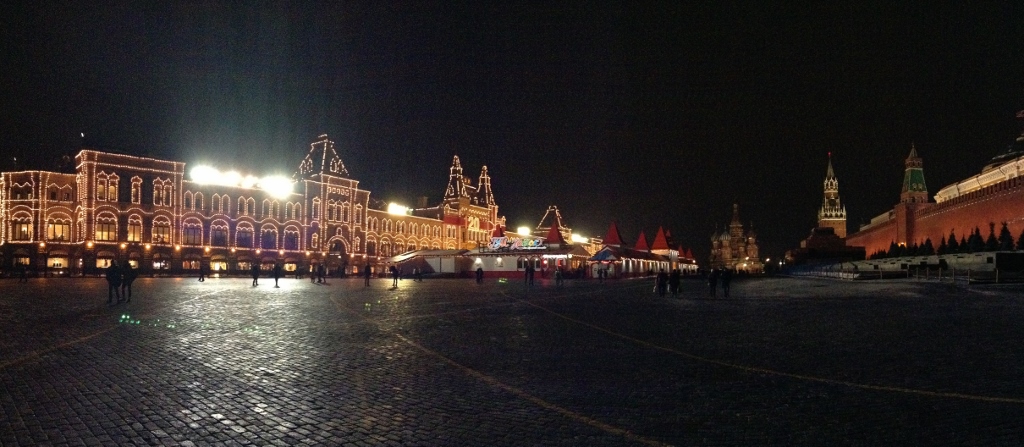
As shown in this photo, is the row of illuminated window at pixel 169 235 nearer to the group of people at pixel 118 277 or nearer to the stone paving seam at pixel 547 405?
the group of people at pixel 118 277

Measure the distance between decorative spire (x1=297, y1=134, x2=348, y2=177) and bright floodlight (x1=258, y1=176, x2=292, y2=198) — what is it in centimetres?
577

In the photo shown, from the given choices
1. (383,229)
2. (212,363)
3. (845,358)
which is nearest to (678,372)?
(845,358)

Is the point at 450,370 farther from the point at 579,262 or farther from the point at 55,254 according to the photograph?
the point at 55,254

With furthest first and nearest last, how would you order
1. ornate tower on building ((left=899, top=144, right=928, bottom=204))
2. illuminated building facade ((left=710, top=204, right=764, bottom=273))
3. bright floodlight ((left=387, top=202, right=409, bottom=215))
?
illuminated building facade ((left=710, top=204, right=764, bottom=273))
ornate tower on building ((left=899, top=144, right=928, bottom=204))
bright floodlight ((left=387, top=202, right=409, bottom=215))

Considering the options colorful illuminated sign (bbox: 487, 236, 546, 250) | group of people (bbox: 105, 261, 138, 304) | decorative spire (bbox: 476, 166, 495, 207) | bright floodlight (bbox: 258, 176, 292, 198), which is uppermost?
decorative spire (bbox: 476, 166, 495, 207)

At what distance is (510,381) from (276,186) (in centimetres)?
7068

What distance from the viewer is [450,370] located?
9078 millimetres

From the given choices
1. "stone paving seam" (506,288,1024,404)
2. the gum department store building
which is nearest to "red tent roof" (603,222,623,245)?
the gum department store building

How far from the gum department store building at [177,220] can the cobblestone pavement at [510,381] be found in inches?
1458

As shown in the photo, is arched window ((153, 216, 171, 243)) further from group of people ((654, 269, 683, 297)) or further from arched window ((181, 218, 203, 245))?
group of people ((654, 269, 683, 297))

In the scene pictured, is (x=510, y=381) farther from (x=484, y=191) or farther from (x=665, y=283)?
(x=484, y=191)

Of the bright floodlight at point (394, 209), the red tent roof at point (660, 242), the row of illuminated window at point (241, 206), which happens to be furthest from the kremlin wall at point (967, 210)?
the row of illuminated window at point (241, 206)

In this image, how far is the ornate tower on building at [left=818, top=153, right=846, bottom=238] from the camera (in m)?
156

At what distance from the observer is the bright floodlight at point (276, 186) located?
Result: 72.8 meters
